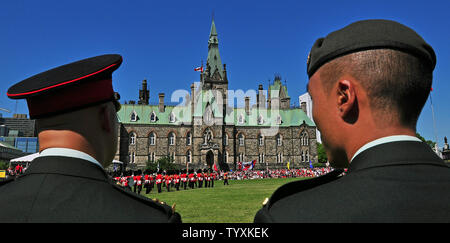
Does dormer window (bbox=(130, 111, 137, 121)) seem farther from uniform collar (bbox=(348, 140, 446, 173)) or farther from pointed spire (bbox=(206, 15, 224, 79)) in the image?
uniform collar (bbox=(348, 140, 446, 173))

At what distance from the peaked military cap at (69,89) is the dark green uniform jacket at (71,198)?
13.0 inches

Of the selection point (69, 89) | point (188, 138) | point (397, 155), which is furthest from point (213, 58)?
point (397, 155)

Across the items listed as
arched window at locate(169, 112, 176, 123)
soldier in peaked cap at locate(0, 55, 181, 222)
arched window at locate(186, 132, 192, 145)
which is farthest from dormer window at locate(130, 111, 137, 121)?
soldier in peaked cap at locate(0, 55, 181, 222)

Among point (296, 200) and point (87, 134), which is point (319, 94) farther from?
point (87, 134)

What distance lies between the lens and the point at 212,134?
2331 inches

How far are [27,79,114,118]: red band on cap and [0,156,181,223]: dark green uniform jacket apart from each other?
0.31m

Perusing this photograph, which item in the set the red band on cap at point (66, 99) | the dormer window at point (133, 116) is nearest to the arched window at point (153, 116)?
the dormer window at point (133, 116)

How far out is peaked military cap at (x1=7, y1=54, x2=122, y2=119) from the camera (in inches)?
78.0

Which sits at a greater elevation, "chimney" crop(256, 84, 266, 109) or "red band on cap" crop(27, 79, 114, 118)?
"chimney" crop(256, 84, 266, 109)

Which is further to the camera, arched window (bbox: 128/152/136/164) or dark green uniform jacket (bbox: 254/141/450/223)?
arched window (bbox: 128/152/136/164)

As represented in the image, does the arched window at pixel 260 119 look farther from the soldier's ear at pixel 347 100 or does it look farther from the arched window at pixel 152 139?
the soldier's ear at pixel 347 100

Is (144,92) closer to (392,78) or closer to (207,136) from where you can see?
(207,136)

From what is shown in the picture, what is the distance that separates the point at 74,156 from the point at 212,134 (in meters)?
57.3

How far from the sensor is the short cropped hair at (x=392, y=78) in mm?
1490
